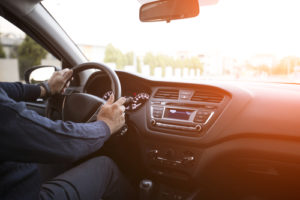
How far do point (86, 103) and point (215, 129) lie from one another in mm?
958

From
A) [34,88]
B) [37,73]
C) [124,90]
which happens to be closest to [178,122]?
[124,90]

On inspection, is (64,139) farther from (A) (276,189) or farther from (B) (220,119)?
(A) (276,189)

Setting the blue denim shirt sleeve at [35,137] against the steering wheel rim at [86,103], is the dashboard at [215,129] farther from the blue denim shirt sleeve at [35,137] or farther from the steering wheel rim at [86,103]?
the blue denim shirt sleeve at [35,137]

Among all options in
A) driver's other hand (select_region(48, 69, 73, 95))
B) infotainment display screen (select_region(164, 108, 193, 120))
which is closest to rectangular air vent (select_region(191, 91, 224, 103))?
infotainment display screen (select_region(164, 108, 193, 120))

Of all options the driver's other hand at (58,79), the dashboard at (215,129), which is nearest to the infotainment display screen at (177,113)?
the dashboard at (215,129)

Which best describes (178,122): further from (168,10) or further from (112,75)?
(168,10)

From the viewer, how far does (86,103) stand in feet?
6.03

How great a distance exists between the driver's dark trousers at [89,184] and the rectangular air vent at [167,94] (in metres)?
0.70

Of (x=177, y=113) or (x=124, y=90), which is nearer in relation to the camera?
(x=177, y=113)

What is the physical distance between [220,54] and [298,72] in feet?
3.05

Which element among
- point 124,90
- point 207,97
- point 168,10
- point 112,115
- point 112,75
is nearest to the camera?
point 112,115

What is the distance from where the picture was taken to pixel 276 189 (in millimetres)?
2186

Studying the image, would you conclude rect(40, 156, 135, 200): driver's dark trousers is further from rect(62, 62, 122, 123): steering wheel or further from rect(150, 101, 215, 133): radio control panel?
rect(150, 101, 215, 133): radio control panel

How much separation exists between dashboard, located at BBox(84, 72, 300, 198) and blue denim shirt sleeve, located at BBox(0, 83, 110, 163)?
1009mm
